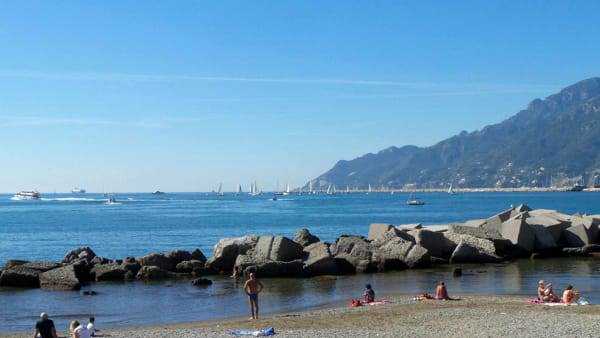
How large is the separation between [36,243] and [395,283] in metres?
38.7

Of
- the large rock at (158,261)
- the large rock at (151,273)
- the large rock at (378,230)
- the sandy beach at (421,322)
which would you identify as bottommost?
the sandy beach at (421,322)

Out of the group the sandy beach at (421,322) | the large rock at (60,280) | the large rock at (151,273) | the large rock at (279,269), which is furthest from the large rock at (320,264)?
the large rock at (60,280)

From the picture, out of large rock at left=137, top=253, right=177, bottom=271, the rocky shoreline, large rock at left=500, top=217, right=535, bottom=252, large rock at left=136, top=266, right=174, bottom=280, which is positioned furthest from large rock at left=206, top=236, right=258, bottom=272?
large rock at left=500, top=217, right=535, bottom=252

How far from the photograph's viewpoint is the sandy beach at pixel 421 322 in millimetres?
18812

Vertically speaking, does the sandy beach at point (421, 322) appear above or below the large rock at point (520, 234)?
below

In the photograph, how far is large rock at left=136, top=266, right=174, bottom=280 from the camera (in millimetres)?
34219

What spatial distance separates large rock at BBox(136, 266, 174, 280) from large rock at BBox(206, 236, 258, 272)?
2.53m

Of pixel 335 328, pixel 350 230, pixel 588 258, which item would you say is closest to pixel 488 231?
pixel 588 258

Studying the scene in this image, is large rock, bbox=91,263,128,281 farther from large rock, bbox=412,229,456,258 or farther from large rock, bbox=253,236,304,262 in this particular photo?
large rock, bbox=412,229,456,258

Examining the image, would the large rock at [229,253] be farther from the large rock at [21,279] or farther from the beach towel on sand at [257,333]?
the beach towel on sand at [257,333]

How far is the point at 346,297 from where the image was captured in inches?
1104

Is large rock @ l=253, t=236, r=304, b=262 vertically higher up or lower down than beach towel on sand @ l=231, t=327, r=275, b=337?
higher up

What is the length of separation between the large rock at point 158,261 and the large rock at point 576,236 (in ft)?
71.2

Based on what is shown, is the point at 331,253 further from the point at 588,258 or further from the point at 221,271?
the point at 588,258
